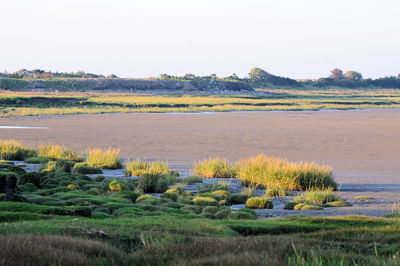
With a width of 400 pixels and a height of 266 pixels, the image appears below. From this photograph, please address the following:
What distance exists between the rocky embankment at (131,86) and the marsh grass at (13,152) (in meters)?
90.2

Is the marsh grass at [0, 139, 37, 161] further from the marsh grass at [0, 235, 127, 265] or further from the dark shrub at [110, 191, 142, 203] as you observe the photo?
the marsh grass at [0, 235, 127, 265]

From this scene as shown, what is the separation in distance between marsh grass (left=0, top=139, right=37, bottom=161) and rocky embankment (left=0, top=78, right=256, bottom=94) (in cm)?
9021

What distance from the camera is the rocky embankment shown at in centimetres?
11794

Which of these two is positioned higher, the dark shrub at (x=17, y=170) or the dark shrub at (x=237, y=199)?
the dark shrub at (x=17, y=170)

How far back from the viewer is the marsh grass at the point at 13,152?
25969 millimetres

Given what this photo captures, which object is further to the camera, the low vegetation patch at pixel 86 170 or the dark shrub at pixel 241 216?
the low vegetation patch at pixel 86 170

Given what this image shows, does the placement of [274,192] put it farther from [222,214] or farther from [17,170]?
[17,170]

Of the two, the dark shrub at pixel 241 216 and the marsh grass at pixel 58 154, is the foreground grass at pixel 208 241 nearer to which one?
the dark shrub at pixel 241 216

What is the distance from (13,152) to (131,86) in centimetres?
10877

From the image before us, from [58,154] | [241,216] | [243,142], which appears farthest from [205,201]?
[243,142]

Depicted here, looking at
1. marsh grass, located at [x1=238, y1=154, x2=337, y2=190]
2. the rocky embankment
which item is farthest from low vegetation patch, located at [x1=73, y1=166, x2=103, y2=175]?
the rocky embankment

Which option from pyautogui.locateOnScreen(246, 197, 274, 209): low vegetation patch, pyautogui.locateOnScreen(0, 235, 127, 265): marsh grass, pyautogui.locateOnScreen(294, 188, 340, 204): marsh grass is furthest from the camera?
pyautogui.locateOnScreen(294, 188, 340, 204): marsh grass

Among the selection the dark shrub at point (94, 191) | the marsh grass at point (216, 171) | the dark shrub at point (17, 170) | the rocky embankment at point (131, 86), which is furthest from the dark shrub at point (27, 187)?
the rocky embankment at point (131, 86)

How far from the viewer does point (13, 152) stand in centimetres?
2617
